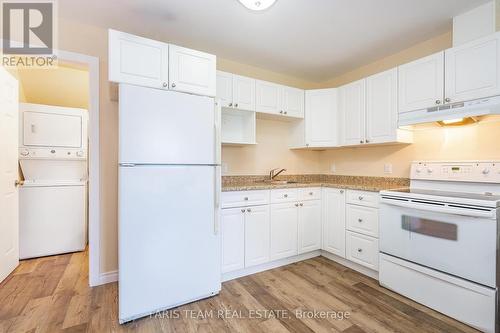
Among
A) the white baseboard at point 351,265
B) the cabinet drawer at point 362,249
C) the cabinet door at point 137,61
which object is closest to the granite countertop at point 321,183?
the cabinet drawer at point 362,249

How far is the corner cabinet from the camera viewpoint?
179 centimetres

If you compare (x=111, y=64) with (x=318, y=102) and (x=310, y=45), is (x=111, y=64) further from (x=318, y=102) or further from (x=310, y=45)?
(x=318, y=102)

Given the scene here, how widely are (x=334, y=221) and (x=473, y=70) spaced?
193 centimetres

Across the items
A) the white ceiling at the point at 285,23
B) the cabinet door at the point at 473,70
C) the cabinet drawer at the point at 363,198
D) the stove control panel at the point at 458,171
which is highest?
the white ceiling at the point at 285,23

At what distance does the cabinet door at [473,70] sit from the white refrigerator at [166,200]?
2.11 metres

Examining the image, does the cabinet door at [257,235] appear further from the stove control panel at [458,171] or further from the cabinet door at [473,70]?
the cabinet door at [473,70]

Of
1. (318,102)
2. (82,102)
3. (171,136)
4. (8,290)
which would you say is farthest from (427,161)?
(82,102)

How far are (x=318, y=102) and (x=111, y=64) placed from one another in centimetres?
246

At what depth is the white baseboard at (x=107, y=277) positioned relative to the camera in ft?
7.66

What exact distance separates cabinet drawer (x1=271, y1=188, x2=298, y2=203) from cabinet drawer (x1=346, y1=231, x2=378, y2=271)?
75 centimetres

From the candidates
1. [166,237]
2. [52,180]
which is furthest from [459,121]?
[52,180]

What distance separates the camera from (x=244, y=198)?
246 centimetres

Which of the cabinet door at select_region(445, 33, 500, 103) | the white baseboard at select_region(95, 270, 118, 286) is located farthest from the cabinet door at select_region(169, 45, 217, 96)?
the cabinet door at select_region(445, 33, 500, 103)

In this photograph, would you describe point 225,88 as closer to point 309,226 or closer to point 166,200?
point 166,200
